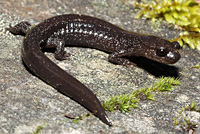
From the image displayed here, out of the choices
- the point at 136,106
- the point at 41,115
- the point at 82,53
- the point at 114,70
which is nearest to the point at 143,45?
the point at 114,70

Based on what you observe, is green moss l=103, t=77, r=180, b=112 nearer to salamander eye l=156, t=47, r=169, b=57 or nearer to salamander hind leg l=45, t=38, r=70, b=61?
salamander eye l=156, t=47, r=169, b=57

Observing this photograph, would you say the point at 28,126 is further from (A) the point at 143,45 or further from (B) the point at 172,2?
(B) the point at 172,2

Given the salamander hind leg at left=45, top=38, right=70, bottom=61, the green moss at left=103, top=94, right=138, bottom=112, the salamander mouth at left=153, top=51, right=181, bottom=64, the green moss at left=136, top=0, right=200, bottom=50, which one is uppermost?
the green moss at left=136, top=0, right=200, bottom=50

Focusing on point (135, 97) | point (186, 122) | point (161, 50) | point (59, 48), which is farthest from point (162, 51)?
point (59, 48)

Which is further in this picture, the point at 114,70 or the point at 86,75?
the point at 114,70

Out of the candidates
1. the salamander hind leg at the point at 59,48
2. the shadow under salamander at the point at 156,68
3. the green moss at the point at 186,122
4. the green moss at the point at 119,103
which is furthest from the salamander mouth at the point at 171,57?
the salamander hind leg at the point at 59,48

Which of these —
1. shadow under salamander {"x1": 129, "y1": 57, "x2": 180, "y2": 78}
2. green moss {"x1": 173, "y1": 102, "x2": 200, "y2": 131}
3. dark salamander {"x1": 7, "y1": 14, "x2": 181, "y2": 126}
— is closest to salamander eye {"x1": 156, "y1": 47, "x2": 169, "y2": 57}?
dark salamander {"x1": 7, "y1": 14, "x2": 181, "y2": 126}

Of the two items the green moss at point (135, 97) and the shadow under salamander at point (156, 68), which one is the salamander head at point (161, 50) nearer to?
the shadow under salamander at point (156, 68)
